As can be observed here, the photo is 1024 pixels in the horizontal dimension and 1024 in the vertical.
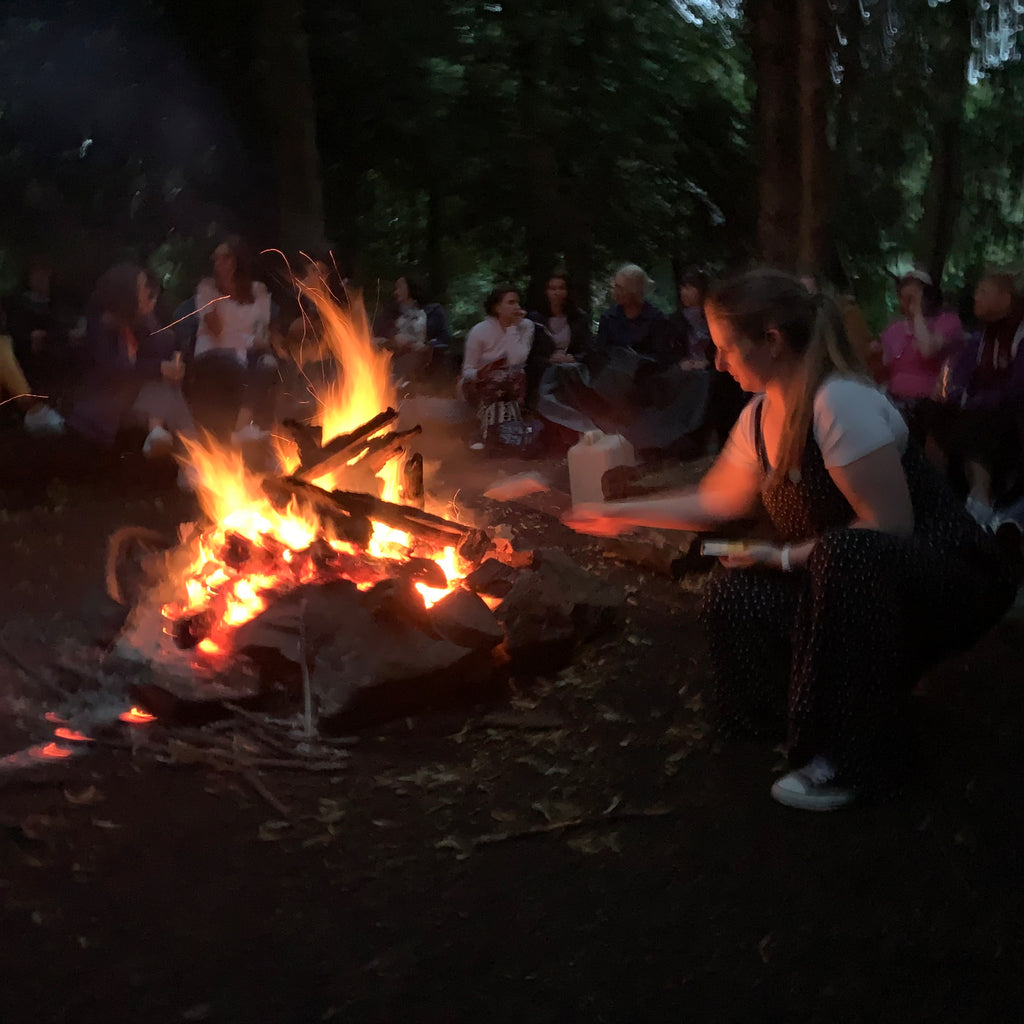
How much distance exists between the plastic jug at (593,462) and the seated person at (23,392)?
495 centimetres

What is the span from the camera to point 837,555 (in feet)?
8.91

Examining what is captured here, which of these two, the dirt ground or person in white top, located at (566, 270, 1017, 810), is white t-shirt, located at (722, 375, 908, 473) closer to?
person in white top, located at (566, 270, 1017, 810)

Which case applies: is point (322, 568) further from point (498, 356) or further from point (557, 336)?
point (557, 336)

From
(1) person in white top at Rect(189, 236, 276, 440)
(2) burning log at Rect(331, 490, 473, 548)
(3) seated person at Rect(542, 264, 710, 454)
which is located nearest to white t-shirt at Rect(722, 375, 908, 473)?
(2) burning log at Rect(331, 490, 473, 548)

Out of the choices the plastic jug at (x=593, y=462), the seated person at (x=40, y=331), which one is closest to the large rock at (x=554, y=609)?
the plastic jug at (x=593, y=462)

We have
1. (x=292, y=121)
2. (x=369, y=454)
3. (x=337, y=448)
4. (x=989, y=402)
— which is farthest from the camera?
(x=292, y=121)

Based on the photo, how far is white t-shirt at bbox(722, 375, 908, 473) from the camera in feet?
8.95

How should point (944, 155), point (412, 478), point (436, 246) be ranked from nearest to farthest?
point (412, 478)
point (944, 155)
point (436, 246)

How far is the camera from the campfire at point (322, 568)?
12.0 feet

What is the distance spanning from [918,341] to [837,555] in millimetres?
4286

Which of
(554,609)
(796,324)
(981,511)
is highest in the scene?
(796,324)

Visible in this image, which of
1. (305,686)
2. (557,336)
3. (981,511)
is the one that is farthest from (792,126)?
(305,686)

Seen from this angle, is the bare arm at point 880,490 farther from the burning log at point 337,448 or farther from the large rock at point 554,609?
the burning log at point 337,448

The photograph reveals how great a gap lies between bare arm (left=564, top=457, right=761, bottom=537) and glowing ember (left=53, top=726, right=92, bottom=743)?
1.83 meters
